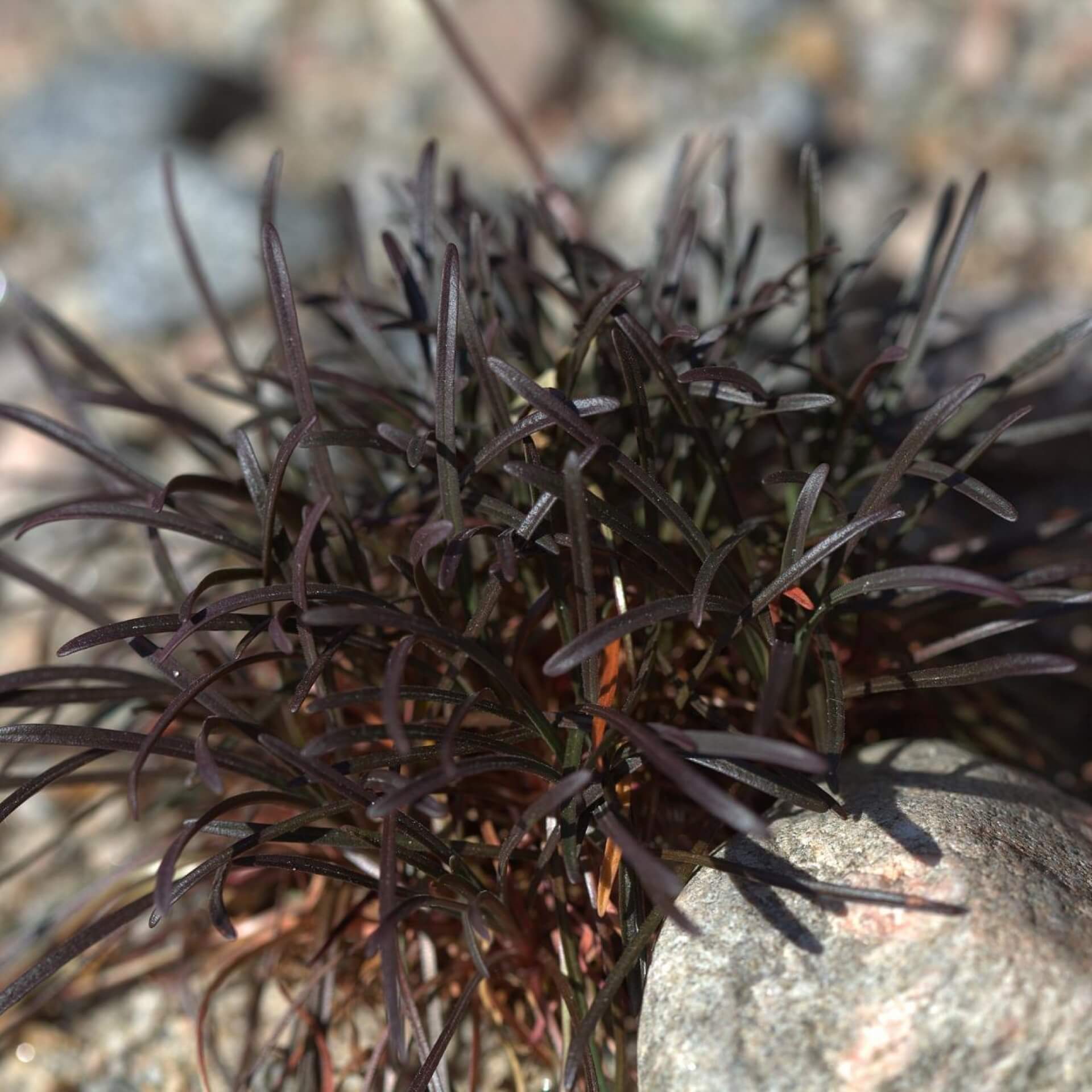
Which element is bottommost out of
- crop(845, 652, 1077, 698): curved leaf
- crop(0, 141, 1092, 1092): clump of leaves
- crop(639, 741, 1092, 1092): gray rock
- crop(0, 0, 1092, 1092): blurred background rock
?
crop(639, 741, 1092, 1092): gray rock

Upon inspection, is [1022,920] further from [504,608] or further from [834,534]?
[504,608]

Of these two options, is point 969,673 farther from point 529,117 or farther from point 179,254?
point 529,117

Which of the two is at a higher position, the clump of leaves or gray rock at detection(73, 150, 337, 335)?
gray rock at detection(73, 150, 337, 335)

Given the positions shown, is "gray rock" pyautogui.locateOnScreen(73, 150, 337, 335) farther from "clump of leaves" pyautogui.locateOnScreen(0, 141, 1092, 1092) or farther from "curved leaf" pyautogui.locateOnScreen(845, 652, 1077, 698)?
"curved leaf" pyautogui.locateOnScreen(845, 652, 1077, 698)

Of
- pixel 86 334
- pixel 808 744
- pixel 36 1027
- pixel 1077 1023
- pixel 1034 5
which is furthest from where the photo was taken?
pixel 1034 5

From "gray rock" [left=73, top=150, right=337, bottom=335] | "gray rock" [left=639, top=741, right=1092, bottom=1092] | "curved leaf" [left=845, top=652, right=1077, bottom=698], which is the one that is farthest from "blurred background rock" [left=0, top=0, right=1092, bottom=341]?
"gray rock" [left=639, top=741, right=1092, bottom=1092]

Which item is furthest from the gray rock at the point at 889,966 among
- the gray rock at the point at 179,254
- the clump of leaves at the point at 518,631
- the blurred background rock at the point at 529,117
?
the gray rock at the point at 179,254

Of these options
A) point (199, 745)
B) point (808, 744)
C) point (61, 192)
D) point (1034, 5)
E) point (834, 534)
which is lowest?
point (808, 744)

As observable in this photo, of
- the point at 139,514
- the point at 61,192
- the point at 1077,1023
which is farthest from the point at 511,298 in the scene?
the point at 61,192
